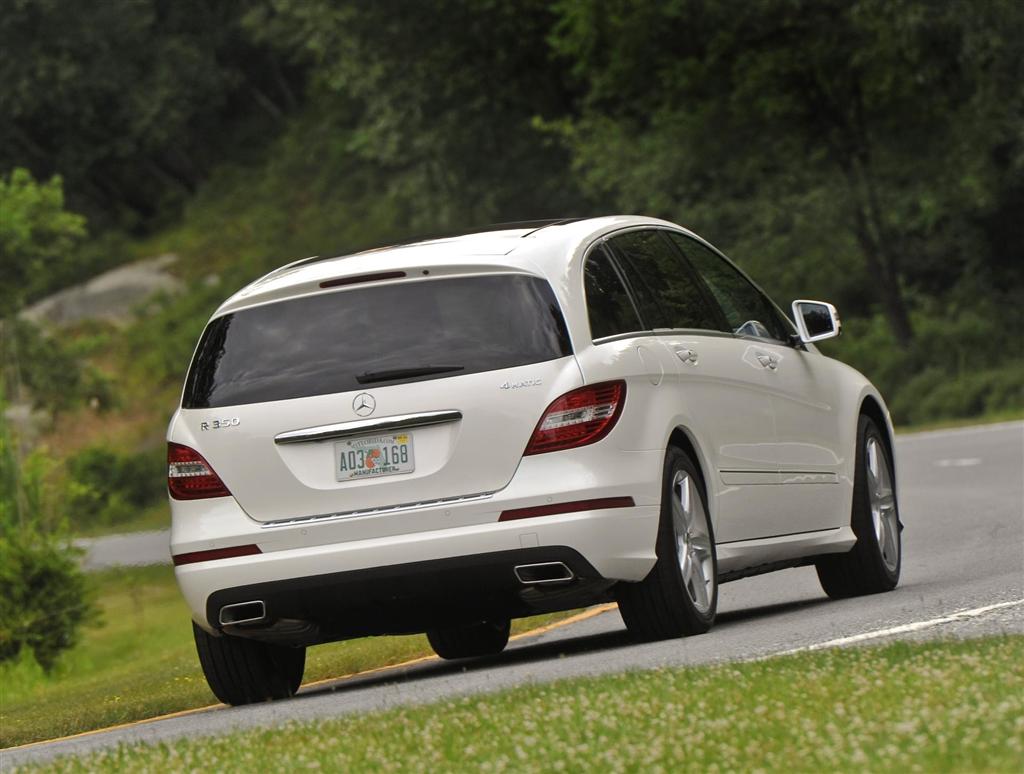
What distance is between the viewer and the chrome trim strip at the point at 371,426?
8.55m

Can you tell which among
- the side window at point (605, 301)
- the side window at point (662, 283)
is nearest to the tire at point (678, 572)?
the side window at point (605, 301)

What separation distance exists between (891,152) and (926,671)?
31.7 m

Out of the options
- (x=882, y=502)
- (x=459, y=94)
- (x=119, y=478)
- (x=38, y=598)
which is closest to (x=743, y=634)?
(x=882, y=502)

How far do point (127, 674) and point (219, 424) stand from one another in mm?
7145

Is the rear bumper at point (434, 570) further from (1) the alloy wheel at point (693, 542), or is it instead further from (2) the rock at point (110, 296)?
(2) the rock at point (110, 296)

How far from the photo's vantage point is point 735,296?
1059cm

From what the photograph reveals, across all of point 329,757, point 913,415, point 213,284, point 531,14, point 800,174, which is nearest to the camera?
point 329,757

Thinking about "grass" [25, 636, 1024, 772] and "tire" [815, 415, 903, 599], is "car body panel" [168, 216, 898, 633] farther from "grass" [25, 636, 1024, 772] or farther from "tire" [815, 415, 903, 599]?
"tire" [815, 415, 903, 599]

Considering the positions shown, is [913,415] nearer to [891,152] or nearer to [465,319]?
[891,152]

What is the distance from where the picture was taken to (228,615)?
888 centimetres

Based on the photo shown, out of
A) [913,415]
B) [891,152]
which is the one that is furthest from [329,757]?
[891,152]

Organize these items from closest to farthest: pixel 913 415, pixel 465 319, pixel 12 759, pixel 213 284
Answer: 1. pixel 12 759
2. pixel 465 319
3. pixel 913 415
4. pixel 213 284

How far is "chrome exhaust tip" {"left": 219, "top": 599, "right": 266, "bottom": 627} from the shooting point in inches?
346

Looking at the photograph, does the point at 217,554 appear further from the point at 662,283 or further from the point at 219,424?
the point at 662,283
